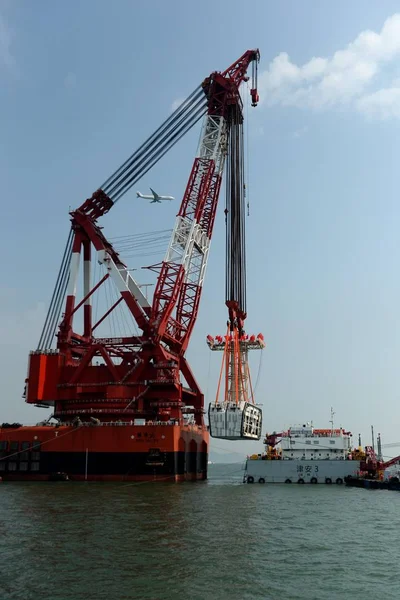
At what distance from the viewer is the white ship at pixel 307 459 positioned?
2484 inches

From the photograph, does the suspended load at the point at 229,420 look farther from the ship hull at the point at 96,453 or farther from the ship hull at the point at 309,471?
the ship hull at the point at 309,471

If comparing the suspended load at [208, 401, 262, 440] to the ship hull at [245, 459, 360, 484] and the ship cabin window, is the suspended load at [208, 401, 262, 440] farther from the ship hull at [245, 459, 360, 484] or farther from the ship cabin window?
the ship cabin window

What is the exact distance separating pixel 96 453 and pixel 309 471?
910 inches

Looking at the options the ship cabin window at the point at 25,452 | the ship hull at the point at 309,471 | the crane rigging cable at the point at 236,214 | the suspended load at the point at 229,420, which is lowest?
the ship hull at the point at 309,471

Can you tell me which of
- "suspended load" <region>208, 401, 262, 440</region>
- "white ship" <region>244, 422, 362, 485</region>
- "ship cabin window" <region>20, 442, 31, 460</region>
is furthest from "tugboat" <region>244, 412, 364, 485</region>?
"ship cabin window" <region>20, 442, 31, 460</region>

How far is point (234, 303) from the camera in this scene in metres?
65.0

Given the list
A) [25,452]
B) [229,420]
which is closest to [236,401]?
[229,420]

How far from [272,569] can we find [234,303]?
151 ft

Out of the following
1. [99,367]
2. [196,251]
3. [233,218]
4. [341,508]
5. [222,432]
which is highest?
[233,218]

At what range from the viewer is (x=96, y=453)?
5612 cm

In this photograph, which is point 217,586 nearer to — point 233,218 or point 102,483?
point 102,483

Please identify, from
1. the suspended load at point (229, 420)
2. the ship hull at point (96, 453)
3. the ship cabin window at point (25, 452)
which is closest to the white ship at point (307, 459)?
the suspended load at point (229, 420)

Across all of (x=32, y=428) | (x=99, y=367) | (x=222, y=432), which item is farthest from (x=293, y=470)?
(x=32, y=428)

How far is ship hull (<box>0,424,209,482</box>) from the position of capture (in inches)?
2180
